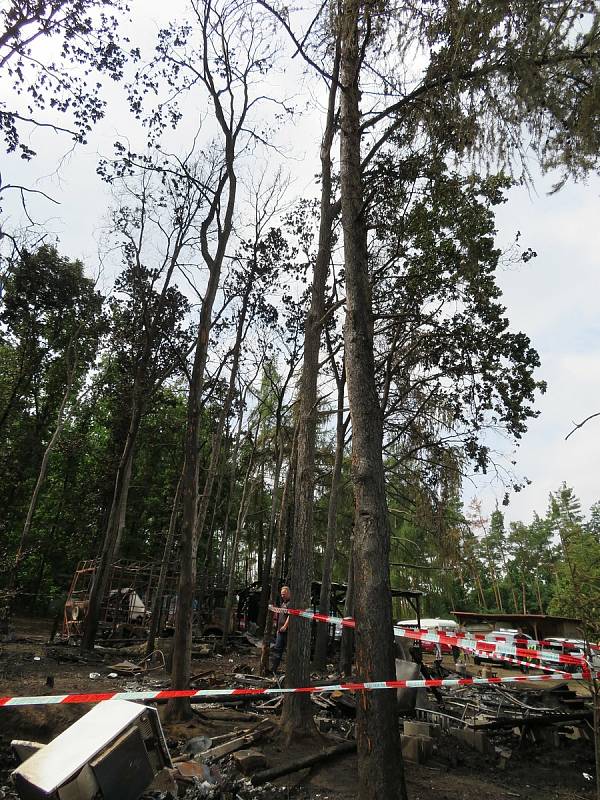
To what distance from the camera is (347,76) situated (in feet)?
22.1

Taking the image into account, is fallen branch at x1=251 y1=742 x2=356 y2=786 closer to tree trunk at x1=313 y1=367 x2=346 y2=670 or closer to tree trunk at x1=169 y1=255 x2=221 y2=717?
tree trunk at x1=169 y1=255 x2=221 y2=717

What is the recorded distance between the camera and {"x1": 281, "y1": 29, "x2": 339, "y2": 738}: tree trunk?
6.84m

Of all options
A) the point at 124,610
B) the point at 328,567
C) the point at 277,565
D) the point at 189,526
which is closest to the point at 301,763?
the point at 189,526

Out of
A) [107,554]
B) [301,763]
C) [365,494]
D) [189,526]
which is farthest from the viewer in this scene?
[107,554]

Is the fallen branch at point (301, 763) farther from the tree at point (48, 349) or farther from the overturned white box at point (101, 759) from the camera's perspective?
the tree at point (48, 349)

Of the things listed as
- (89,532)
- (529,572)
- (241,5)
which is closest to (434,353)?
(241,5)

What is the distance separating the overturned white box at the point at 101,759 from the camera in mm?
3471

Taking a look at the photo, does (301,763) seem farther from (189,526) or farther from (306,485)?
(189,526)

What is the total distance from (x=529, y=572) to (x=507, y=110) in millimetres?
58728

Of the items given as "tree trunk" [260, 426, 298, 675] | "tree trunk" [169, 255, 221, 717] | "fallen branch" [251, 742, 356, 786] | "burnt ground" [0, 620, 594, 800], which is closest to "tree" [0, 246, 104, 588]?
"tree trunk" [260, 426, 298, 675]

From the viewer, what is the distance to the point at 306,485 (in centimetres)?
810

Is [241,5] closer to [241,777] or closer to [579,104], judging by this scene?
[579,104]

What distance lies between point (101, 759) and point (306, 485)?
483cm

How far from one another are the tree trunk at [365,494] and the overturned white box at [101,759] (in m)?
1.66
